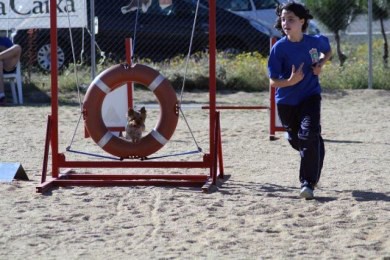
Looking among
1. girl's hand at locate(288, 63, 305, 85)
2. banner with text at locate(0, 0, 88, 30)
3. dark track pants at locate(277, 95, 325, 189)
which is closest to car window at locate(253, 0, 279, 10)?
banner with text at locate(0, 0, 88, 30)

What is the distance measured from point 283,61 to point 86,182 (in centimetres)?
168

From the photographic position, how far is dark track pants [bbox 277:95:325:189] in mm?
6562

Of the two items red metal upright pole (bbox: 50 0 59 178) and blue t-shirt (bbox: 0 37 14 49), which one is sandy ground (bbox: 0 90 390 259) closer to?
red metal upright pole (bbox: 50 0 59 178)

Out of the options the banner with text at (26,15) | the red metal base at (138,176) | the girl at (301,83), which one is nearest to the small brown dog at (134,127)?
the red metal base at (138,176)

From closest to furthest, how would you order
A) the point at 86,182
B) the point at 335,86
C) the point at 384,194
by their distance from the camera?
the point at 384,194 < the point at 86,182 < the point at 335,86

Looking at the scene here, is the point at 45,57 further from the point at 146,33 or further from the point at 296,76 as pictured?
the point at 296,76

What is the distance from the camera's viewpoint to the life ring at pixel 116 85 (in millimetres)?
7145

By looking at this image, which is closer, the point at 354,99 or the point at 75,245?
the point at 75,245

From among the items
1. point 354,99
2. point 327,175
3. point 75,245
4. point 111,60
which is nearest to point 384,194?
point 327,175

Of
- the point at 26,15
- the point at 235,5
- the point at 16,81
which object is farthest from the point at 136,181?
the point at 235,5

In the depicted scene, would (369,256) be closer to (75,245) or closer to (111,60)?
(75,245)

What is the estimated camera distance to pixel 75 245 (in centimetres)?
525

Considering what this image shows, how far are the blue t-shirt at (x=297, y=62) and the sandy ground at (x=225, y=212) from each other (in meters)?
0.68

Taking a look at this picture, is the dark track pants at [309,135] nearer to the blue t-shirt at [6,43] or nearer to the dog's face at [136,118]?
the dog's face at [136,118]
